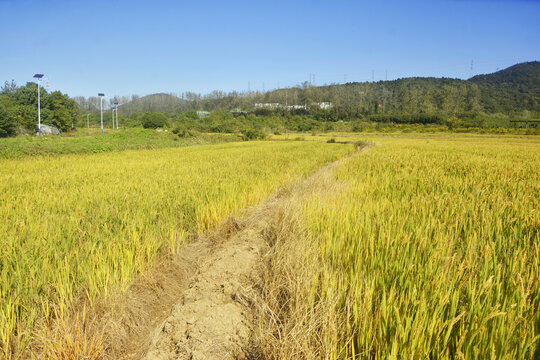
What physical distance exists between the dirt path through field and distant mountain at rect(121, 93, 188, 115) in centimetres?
11674

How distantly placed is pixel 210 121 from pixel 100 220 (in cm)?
5859

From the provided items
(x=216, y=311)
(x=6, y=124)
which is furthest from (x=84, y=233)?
(x=6, y=124)

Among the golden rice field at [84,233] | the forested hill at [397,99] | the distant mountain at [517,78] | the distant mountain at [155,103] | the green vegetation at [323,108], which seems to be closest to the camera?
the golden rice field at [84,233]

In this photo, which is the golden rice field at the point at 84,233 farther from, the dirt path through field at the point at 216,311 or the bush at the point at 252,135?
the bush at the point at 252,135

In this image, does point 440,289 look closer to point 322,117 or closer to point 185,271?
point 185,271

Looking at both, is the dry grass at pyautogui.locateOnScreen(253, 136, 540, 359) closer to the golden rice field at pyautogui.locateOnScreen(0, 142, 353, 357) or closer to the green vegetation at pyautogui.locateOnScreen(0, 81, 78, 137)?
the golden rice field at pyautogui.locateOnScreen(0, 142, 353, 357)

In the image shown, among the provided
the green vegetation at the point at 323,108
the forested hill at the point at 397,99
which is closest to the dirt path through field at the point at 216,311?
the green vegetation at the point at 323,108

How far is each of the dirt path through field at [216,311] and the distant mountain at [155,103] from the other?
117 metres

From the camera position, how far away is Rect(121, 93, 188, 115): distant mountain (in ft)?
377

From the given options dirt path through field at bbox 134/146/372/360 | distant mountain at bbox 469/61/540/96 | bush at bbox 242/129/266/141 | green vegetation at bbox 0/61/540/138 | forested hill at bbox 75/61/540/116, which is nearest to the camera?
dirt path through field at bbox 134/146/372/360

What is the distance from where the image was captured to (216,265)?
2.62 meters

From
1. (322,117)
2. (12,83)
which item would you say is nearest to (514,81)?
(322,117)

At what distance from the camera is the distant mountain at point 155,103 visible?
115 m

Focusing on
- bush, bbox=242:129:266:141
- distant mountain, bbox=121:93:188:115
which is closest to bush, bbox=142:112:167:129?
bush, bbox=242:129:266:141
